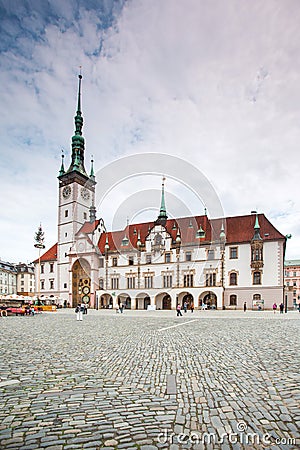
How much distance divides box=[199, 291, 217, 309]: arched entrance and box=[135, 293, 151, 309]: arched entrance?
9047 millimetres

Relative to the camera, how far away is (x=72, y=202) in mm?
62281

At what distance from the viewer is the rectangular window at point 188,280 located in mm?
48562

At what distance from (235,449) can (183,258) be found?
46.8 m

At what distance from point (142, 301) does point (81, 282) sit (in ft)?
38.8

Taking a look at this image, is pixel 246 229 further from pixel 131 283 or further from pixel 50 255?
pixel 50 255

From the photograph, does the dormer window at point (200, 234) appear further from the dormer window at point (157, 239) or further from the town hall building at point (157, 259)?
the dormer window at point (157, 239)

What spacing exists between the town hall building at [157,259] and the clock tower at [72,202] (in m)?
0.18

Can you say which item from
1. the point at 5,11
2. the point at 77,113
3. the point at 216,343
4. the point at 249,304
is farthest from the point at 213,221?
the point at 5,11

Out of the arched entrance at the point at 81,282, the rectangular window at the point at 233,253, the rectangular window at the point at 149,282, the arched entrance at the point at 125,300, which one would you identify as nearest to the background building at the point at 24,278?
the arched entrance at the point at 81,282

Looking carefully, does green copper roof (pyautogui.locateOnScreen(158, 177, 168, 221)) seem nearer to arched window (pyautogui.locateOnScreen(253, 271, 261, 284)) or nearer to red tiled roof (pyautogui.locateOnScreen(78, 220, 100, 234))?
red tiled roof (pyautogui.locateOnScreen(78, 220, 100, 234))

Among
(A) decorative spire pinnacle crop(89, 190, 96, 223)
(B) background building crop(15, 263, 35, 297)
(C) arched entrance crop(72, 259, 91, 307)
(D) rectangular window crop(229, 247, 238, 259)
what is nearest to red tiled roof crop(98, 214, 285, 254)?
(D) rectangular window crop(229, 247, 238, 259)

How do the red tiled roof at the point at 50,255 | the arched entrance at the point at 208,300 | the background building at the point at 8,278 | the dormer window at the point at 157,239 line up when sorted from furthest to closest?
the background building at the point at 8,278, the red tiled roof at the point at 50,255, the dormer window at the point at 157,239, the arched entrance at the point at 208,300

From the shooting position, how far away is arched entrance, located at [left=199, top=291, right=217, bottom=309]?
4697 centimetres

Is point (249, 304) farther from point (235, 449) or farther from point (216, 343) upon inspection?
point (235, 449)
